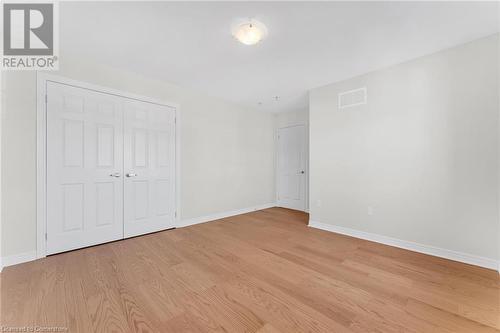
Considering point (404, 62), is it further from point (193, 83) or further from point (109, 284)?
point (109, 284)

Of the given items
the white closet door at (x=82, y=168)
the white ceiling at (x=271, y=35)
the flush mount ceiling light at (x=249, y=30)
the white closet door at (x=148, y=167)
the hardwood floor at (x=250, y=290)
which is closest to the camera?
the hardwood floor at (x=250, y=290)

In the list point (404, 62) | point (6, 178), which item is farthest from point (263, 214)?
point (6, 178)

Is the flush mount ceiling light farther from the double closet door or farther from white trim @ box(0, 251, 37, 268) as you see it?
white trim @ box(0, 251, 37, 268)

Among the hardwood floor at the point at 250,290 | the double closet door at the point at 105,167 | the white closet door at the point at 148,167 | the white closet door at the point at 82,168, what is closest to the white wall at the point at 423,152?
the hardwood floor at the point at 250,290

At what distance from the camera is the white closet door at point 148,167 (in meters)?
2.98

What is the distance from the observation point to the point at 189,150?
3.65 m

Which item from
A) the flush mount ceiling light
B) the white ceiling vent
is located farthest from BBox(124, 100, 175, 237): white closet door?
the white ceiling vent

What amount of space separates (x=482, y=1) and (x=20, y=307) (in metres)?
4.45

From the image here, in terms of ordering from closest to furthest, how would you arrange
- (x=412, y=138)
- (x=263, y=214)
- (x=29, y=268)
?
(x=29, y=268) → (x=412, y=138) → (x=263, y=214)

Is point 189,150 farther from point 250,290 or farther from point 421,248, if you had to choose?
point 421,248

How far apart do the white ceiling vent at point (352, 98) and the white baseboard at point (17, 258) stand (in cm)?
453

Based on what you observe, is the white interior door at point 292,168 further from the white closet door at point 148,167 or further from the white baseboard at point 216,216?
the white closet door at point 148,167

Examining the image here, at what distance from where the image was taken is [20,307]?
1518 millimetres

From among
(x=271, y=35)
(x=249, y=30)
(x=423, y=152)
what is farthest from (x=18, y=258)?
(x=423, y=152)
